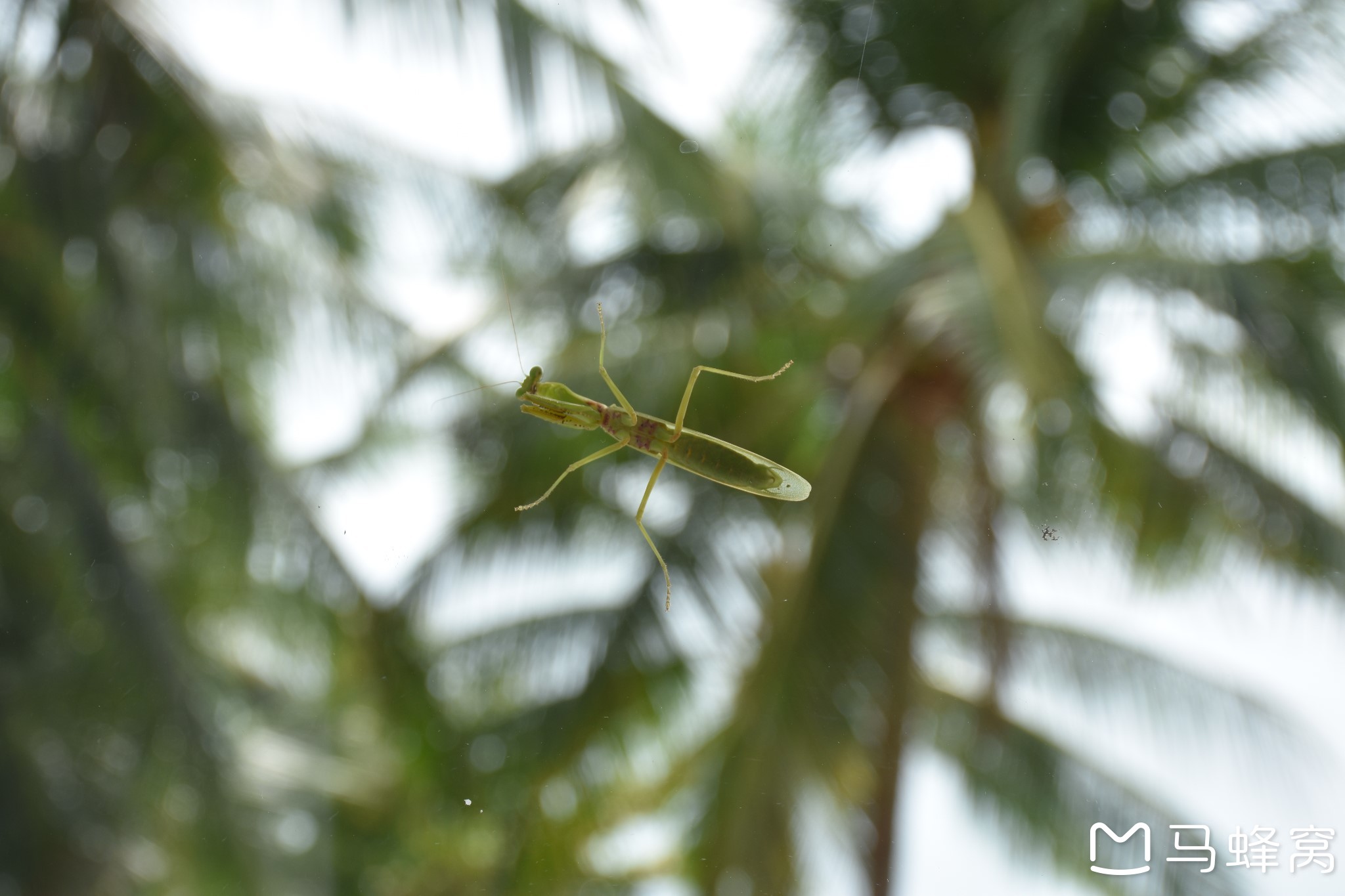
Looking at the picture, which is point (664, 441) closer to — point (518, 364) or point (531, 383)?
point (531, 383)

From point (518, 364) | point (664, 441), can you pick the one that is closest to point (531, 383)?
point (664, 441)

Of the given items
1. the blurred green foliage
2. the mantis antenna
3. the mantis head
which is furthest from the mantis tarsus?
the blurred green foliage

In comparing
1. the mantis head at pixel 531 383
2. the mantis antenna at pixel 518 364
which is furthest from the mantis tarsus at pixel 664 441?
the mantis antenna at pixel 518 364

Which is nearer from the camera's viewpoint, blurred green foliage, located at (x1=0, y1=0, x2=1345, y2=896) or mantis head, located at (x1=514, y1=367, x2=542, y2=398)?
mantis head, located at (x1=514, y1=367, x2=542, y2=398)

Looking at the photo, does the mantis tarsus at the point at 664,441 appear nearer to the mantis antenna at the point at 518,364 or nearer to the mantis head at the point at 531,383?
the mantis head at the point at 531,383

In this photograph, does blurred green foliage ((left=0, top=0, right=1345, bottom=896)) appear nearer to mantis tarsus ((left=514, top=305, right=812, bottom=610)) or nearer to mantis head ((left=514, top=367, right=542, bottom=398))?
mantis tarsus ((left=514, top=305, right=812, bottom=610))

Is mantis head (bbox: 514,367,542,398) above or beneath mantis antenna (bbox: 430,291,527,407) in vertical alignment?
above
